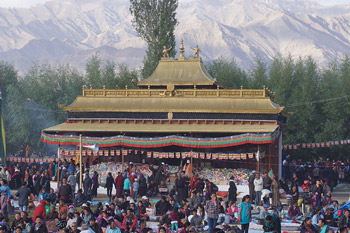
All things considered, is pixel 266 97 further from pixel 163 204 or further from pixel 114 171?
pixel 163 204

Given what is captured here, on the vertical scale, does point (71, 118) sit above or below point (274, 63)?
below

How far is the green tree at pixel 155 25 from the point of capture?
5641cm

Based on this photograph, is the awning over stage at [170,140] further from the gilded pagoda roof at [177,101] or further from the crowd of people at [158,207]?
the gilded pagoda roof at [177,101]

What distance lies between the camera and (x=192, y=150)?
39.8m

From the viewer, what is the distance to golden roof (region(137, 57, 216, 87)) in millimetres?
45469

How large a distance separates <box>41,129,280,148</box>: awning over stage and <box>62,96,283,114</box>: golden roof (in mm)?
2411

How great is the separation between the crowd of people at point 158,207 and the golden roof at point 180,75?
28.7ft

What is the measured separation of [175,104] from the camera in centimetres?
4153

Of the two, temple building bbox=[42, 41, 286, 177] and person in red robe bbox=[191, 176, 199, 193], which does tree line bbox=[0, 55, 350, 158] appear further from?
person in red robe bbox=[191, 176, 199, 193]

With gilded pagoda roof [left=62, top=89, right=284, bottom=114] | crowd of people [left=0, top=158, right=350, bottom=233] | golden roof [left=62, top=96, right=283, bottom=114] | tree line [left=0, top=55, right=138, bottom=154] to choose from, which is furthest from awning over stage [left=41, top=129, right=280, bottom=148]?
tree line [left=0, top=55, right=138, bottom=154]

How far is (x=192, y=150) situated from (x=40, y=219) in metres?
19.0

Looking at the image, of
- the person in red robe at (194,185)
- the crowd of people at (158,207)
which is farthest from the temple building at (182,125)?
the person in red robe at (194,185)

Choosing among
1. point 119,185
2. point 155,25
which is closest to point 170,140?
point 119,185

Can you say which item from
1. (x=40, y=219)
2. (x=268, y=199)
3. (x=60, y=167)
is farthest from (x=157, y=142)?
(x=40, y=219)
